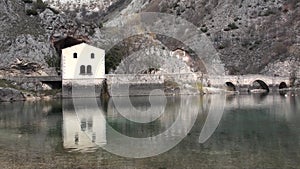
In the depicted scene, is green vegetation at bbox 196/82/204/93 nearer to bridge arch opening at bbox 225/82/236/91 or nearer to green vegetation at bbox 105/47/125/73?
bridge arch opening at bbox 225/82/236/91

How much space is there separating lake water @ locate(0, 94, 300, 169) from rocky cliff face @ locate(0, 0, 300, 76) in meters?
35.4

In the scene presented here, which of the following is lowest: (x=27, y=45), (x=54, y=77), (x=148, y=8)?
(x=54, y=77)

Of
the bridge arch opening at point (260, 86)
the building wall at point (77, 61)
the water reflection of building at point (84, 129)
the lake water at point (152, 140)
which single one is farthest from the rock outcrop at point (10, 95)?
the bridge arch opening at point (260, 86)

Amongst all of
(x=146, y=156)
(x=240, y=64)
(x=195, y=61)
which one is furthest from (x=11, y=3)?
(x=146, y=156)

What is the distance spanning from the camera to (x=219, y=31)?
452ft

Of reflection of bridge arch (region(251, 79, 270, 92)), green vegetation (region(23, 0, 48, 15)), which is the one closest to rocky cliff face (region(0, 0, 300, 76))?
green vegetation (region(23, 0, 48, 15))

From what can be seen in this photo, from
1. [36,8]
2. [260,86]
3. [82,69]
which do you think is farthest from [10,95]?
[260,86]

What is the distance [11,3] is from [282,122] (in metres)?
66.0

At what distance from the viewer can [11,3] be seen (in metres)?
88.6

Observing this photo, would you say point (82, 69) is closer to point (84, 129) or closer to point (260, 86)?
point (84, 129)

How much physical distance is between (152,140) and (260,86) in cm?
7706

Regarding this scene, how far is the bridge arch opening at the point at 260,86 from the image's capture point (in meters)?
99.9

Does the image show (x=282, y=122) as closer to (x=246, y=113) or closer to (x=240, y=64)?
(x=246, y=113)

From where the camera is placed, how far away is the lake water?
2386 cm
